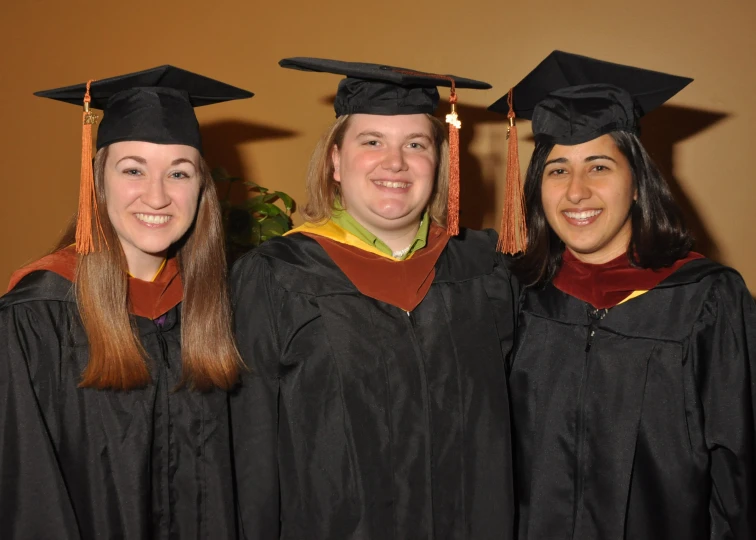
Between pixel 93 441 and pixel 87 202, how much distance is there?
0.64 m

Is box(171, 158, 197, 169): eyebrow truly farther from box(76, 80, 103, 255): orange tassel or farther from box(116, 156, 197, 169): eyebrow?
box(76, 80, 103, 255): orange tassel

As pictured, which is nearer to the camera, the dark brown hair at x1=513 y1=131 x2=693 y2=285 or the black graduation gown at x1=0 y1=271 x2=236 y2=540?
the black graduation gown at x1=0 y1=271 x2=236 y2=540

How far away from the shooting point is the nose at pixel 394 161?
7.06ft

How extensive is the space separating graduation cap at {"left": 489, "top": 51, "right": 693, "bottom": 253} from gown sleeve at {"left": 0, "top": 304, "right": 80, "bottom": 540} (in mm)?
1422

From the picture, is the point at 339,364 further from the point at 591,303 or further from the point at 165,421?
the point at 591,303

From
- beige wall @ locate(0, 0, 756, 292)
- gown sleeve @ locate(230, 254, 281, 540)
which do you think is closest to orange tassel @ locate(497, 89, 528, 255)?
gown sleeve @ locate(230, 254, 281, 540)

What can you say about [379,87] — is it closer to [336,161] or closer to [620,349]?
[336,161]

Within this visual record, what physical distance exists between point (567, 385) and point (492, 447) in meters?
0.29

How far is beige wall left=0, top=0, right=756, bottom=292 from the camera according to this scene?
296 cm

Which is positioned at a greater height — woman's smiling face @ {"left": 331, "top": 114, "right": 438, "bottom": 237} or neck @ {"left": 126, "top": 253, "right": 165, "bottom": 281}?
woman's smiling face @ {"left": 331, "top": 114, "right": 438, "bottom": 237}

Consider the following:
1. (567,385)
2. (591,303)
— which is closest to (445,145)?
(591,303)

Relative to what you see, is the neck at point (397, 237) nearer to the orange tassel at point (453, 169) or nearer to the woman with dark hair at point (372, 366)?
the woman with dark hair at point (372, 366)

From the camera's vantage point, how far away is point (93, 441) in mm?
1929

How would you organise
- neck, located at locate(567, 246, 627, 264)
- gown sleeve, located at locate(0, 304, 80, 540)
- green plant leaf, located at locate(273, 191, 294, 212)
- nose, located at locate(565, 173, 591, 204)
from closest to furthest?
gown sleeve, located at locate(0, 304, 80, 540)
nose, located at locate(565, 173, 591, 204)
neck, located at locate(567, 246, 627, 264)
green plant leaf, located at locate(273, 191, 294, 212)
